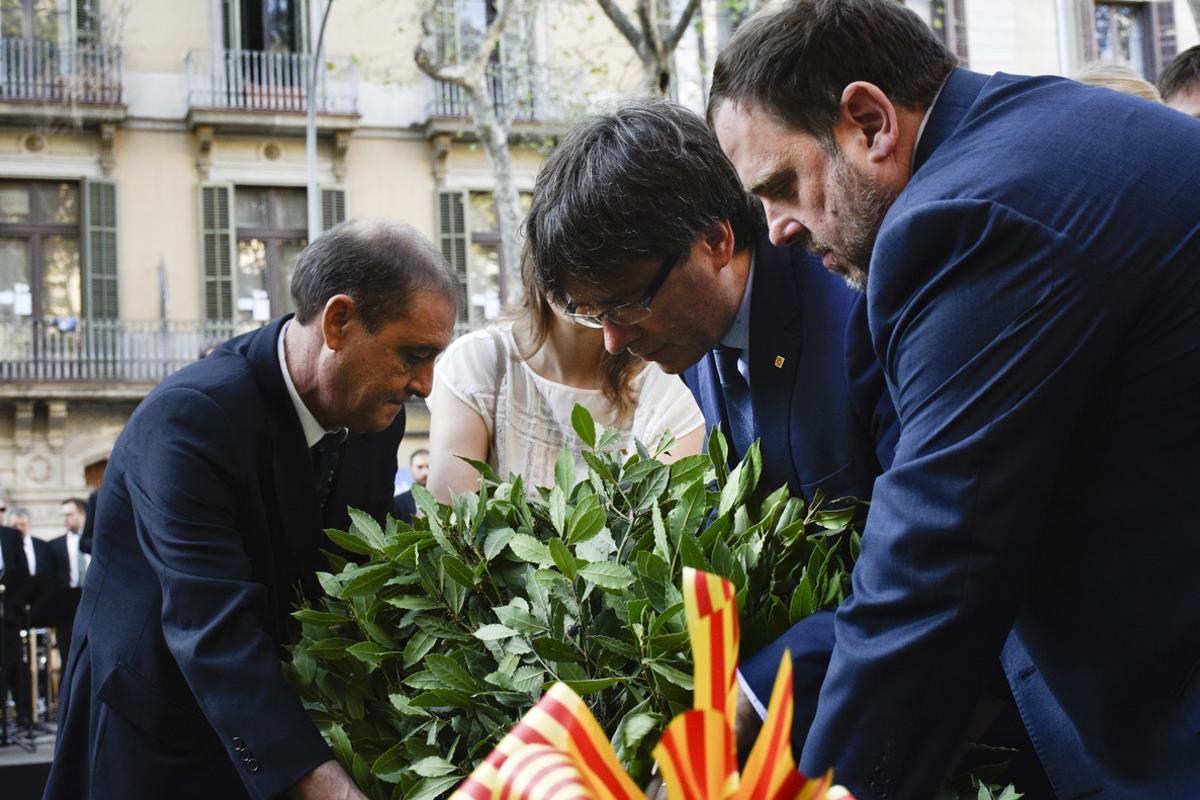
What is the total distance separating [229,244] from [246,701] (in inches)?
731

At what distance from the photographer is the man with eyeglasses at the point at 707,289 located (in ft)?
6.59

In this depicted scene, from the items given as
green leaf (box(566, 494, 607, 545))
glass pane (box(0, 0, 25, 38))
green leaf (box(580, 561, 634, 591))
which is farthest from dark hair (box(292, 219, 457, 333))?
glass pane (box(0, 0, 25, 38))

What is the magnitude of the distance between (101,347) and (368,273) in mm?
17771

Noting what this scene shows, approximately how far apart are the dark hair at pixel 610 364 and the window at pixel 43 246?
57.4 feet

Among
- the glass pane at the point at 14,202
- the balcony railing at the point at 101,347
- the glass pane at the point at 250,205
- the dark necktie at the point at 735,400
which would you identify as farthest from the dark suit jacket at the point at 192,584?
the glass pane at the point at 14,202

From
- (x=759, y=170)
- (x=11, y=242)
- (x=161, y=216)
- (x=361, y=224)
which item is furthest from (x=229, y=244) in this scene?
(x=759, y=170)

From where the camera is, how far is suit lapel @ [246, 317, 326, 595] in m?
2.54

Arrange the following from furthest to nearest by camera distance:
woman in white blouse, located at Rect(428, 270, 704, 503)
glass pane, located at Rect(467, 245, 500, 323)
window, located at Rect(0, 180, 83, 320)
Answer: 1. glass pane, located at Rect(467, 245, 500, 323)
2. window, located at Rect(0, 180, 83, 320)
3. woman in white blouse, located at Rect(428, 270, 704, 503)

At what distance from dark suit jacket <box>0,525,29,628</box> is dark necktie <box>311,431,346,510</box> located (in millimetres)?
8855

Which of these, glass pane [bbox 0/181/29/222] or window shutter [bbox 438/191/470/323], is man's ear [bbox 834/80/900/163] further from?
glass pane [bbox 0/181/29/222]

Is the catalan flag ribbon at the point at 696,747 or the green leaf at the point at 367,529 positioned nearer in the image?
the catalan flag ribbon at the point at 696,747

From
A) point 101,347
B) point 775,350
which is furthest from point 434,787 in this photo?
point 101,347

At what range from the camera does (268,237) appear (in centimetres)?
2031

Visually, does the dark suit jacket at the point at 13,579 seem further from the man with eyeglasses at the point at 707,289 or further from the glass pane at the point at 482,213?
the glass pane at the point at 482,213
